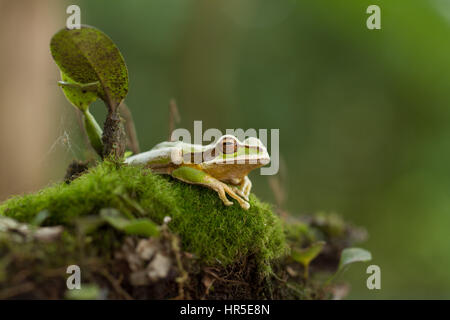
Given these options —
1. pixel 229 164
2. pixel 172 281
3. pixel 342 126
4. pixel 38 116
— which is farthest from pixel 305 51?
pixel 172 281

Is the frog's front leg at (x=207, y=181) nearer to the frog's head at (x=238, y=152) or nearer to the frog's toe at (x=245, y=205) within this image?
the frog's toe at (x=245, y=205)

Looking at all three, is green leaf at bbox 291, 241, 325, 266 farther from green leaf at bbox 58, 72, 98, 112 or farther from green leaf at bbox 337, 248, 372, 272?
green leaf at bbox 58, 72, 98, 112

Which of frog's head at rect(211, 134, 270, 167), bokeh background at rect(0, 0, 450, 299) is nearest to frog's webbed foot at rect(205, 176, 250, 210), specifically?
frog's head at rect(211, 134, 270, 167)

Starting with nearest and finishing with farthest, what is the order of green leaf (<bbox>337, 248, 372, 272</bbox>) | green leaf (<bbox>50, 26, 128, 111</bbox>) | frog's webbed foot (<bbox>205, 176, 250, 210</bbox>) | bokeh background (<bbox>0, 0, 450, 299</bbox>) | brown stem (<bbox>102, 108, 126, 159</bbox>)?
green leaf (<bbox>50, 26, 128, 111</bbox>) → frog's webbed foot (<bbox>205, 176, 250, 210</bbox>) → brown stem (<bbox>102, 108, 126, 159</bbox>) → green leaf (<bbox>337, 248, 372, 272</bbox>) → bokeh background (<bbox>0, 0, 450, 299</bbox>)

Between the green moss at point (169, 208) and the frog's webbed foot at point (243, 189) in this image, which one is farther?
the frog's webbed foot at point (243, 189)

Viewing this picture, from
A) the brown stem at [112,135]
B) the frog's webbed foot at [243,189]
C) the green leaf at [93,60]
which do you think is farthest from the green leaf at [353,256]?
the green leaf at [93,60]

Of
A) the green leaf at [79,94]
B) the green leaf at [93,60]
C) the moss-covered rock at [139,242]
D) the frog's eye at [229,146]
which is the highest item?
the green leaf at [93,60]

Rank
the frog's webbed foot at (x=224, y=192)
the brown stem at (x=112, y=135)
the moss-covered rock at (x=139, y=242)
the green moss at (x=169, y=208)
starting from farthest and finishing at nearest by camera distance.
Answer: the brown stem at (x=112, y=135) < the frog's webbed foot at (x=224, y=192) < the green moss at (x=169, y=208) < the moss-covered rock at (x=139, y=242)
